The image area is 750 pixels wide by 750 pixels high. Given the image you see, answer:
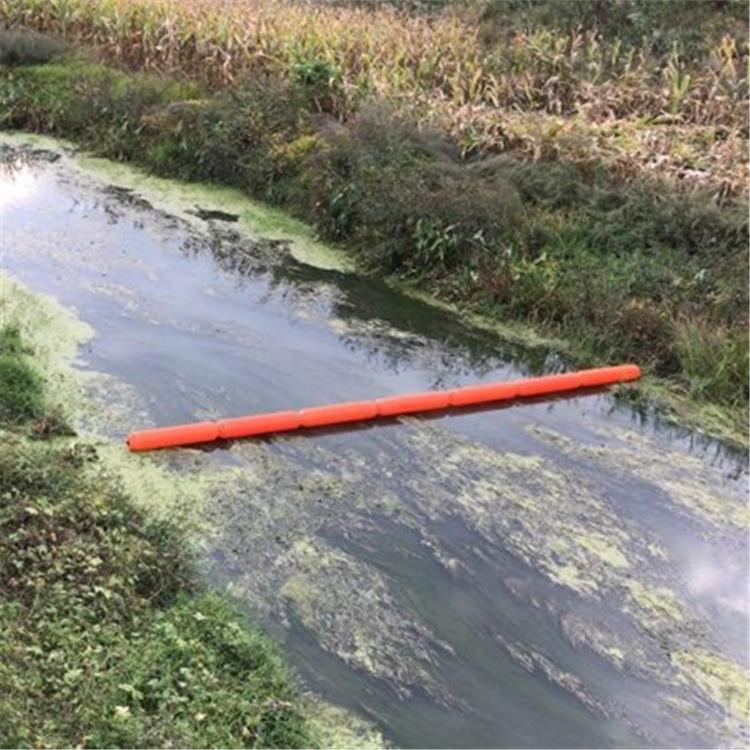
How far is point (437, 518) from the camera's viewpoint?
19.4 feet

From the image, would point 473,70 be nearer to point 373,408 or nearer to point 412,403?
point 412,403

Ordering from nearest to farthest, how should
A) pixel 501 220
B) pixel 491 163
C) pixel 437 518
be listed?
pixel 437 518 < pixel 501 220 < pixel 491 163

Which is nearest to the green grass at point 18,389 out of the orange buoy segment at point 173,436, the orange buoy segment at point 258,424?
the orange buoy segment at point 173,436

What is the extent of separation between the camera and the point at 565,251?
9.03 metres

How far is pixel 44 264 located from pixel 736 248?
20.3 feet

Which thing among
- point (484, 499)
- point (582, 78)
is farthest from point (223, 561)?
point (582, 78)

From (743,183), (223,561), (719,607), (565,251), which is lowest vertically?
(223,561)

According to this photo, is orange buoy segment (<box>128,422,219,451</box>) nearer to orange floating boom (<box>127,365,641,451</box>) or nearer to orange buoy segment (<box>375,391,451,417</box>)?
orange floating boom (<box>127,365,641,451</box>)

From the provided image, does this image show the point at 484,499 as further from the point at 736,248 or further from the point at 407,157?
the point at 407,157

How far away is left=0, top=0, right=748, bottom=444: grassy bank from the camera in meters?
8.32

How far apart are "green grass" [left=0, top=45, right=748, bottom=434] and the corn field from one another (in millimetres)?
432

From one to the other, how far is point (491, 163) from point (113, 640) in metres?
6.91

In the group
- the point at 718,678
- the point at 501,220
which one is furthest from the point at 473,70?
the point at 718,678

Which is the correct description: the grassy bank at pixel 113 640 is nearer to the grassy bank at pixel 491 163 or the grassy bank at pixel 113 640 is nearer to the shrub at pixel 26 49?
the grassy bank at pixel 491 163
